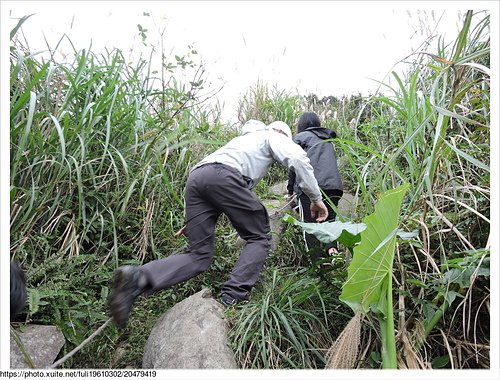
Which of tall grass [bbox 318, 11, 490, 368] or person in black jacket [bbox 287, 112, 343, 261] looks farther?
person in black jacket [bbox 287, 112, 343, 261]

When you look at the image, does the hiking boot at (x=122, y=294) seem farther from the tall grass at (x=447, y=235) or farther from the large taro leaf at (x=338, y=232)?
the tall grass at (x=447, y=235)

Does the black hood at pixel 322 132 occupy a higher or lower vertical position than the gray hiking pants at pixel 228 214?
higher

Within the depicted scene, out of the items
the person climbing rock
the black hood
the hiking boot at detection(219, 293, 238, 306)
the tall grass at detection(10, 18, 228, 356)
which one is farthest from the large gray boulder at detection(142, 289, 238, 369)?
the black hood

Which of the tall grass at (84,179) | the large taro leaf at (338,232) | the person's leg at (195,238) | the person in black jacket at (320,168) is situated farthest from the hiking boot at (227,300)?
the person in black jacket at (320,168)

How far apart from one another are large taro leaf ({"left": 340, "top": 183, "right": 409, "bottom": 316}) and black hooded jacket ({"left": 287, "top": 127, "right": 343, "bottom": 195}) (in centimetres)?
167

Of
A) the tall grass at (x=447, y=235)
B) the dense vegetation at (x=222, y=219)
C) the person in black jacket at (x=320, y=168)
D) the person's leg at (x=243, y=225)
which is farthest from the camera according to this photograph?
the person in black jacket at (x=320, y=168)

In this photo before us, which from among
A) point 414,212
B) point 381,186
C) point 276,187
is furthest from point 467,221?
point 276,187

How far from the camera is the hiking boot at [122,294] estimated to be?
210 centimetres

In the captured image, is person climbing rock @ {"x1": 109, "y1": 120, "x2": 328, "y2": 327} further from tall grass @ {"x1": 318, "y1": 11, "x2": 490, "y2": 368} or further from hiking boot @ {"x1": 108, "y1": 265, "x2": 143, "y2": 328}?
tall grass @ {"x1": 318, "y1": 11, "x2": 490, "y2": 368}

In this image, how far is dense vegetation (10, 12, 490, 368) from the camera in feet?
6.20

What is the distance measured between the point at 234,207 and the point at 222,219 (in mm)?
1073

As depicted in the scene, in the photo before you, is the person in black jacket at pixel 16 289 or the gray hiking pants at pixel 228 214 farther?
the gray hiking pants at pixel 228 214

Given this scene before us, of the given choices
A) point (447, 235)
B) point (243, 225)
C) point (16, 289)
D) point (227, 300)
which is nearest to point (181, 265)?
point (227, 300)

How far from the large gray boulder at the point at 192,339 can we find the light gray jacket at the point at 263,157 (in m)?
0.80
